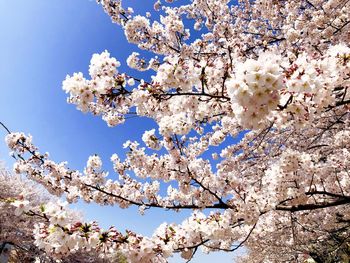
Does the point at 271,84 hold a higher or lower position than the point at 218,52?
lower

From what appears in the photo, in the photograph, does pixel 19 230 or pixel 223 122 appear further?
pixel 19 230

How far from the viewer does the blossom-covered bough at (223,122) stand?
2604 mm

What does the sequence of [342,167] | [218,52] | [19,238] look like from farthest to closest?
1. [19,238]
2. [218,52]
3. [342,167]

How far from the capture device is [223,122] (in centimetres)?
909

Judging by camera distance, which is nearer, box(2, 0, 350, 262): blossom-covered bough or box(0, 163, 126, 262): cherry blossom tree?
box(2, 0, 350, 262): blossom-covered bough

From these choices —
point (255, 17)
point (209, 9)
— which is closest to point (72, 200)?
point (209, 9)

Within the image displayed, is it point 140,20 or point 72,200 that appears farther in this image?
point 140,20

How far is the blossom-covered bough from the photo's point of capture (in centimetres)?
260

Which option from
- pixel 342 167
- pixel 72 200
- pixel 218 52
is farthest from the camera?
pixel 218 52

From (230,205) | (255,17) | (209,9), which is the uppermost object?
(255,17)

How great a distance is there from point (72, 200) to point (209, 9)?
25.1 feet

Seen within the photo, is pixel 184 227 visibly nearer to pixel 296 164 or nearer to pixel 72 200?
pixel 296 164

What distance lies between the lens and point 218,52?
28.4 feet

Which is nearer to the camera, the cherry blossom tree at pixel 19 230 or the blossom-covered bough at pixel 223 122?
the blossom-covered bough at pixel 223 122
